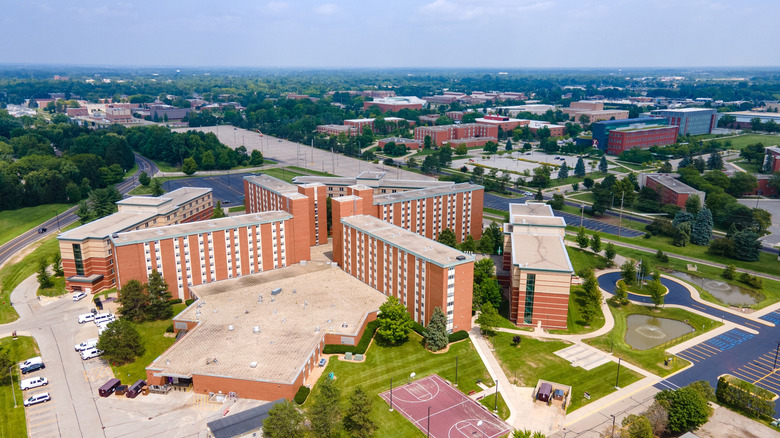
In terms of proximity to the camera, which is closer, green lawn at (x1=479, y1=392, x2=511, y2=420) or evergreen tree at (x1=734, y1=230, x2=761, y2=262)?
green lawn at (x1=479, y1=392, x2=511, y2=420)

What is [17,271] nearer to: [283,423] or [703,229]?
[283,423]

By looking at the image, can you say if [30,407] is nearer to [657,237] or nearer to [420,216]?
[420,216]

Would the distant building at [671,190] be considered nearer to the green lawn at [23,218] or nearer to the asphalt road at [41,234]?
the asphalt road at [41,234]

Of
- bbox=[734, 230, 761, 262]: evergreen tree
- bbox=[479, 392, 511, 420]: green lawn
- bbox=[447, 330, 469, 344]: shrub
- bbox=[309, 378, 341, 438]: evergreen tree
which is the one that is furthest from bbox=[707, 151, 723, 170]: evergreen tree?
bbox=[309, 378, 341, 438]: evergreen tree

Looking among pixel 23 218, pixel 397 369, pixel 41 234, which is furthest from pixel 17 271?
pixel 397 369

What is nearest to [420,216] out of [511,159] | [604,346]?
[604,346]

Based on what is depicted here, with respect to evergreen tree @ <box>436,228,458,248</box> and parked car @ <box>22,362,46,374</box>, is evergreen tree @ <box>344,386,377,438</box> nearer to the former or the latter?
parked car @ <box>22,362,46,374</box>

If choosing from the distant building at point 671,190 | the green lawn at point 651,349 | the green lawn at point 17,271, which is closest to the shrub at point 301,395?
A: the green lawn at point 651,349
